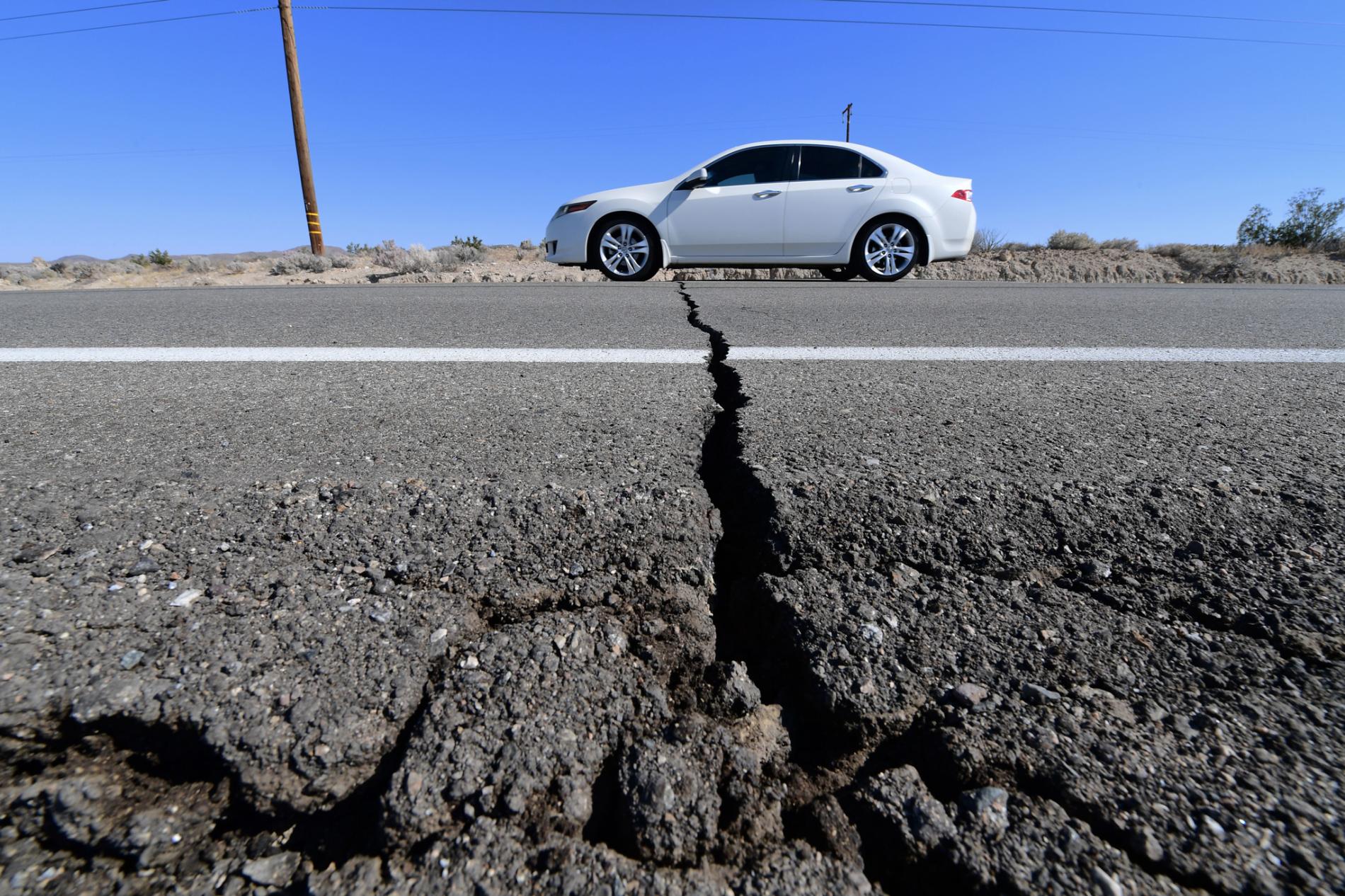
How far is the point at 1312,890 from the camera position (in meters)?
0.75

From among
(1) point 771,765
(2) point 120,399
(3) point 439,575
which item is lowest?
(1) point 771,765

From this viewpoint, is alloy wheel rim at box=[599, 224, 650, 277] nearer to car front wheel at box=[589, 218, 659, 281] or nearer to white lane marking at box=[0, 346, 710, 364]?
car front wheel at box=[589, 218, 659, 281]

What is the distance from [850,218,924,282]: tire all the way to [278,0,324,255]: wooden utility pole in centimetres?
1205

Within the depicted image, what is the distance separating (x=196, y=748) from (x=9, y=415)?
6.50ft

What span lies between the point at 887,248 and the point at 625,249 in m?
2.80

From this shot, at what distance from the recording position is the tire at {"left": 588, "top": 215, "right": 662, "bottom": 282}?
7727 mm

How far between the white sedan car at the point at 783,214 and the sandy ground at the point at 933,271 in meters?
3.65

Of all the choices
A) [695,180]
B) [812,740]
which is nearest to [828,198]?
[695,180]

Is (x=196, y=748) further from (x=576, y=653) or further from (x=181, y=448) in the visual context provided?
(x=181, y=448)

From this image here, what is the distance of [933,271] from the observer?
14.4 meters

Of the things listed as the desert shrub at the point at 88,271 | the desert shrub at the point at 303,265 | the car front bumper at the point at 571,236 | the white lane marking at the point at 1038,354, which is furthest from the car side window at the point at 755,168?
the desert shrub at the point at 88,271

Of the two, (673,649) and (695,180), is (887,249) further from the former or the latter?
(673,649)

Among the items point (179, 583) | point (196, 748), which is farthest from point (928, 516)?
point (179, 583)

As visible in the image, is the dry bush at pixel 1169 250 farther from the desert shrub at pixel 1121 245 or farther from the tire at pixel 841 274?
the tire at pixel 841 274
